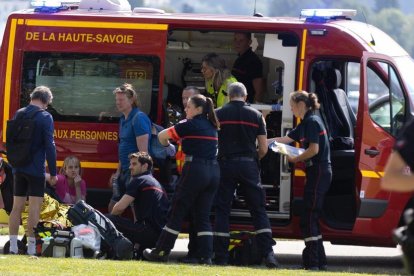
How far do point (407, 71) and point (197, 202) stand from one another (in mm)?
2565

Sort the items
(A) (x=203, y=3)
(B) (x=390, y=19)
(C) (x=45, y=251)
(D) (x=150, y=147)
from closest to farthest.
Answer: (C) (x=45, y=251), (D) (x=150, y=147), (B) (x=390, y=19), (A) (x=203, y=3)

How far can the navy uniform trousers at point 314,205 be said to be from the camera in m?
12.0

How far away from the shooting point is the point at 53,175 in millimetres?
12031

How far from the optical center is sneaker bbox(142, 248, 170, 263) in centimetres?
1177

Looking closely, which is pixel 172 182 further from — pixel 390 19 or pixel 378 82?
pixel 390 19

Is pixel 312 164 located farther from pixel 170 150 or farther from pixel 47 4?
pixel 47 4

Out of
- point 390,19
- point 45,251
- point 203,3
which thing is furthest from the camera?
point 203,3

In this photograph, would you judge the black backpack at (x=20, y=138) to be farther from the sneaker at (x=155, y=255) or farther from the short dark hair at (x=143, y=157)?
the sneaker at (x=155, y=255)

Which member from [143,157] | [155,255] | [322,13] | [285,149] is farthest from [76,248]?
[322,13]

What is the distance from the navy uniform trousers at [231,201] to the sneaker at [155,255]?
547 millimetres

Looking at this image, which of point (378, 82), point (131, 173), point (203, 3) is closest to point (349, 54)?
point (378, 82)

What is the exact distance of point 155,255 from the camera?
11.8 m

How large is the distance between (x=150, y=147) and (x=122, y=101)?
566 millimetres

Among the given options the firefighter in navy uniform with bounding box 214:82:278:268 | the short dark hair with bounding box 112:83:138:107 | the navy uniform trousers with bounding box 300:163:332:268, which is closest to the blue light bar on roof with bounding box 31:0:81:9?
the short dark hair with bounding box 112:83:138:107
